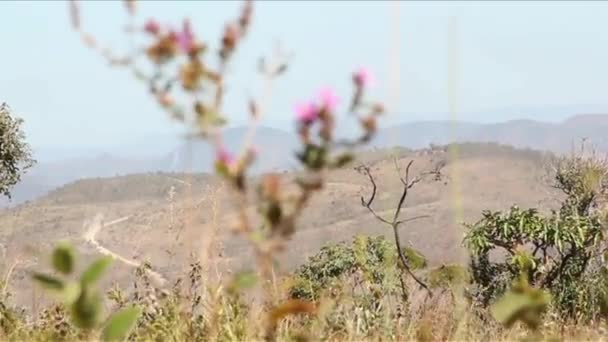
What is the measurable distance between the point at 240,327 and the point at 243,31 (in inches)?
82.1

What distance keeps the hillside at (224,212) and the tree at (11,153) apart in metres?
2.30

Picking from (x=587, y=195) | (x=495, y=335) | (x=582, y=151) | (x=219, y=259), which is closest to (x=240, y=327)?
(x=495, y=335)

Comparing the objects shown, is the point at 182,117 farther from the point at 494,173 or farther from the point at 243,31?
the point at 494,173

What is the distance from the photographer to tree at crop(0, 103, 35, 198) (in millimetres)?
27980

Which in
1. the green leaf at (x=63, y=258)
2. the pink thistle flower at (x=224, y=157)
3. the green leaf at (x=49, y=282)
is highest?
the pink thistle flower at (x=224, y=157)

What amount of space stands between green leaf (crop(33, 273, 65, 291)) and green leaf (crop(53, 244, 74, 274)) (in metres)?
0.06

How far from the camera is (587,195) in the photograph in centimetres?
1579

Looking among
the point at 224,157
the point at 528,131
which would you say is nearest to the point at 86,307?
the point at 224,157

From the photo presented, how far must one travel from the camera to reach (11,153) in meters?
28.1

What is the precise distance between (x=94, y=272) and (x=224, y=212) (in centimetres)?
204

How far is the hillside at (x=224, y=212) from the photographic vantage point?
3.73 m

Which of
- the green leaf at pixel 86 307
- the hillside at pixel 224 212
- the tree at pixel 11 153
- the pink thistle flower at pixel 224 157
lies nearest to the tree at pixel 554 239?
the hillside at pixel 224 212

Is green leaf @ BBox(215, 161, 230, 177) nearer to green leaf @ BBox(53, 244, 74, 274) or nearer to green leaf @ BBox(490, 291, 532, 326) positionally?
green leaf @ BBox(53, 244, 74, 274)

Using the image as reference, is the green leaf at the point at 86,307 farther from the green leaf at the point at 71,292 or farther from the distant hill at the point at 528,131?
the distant hill at the point at 528,131
